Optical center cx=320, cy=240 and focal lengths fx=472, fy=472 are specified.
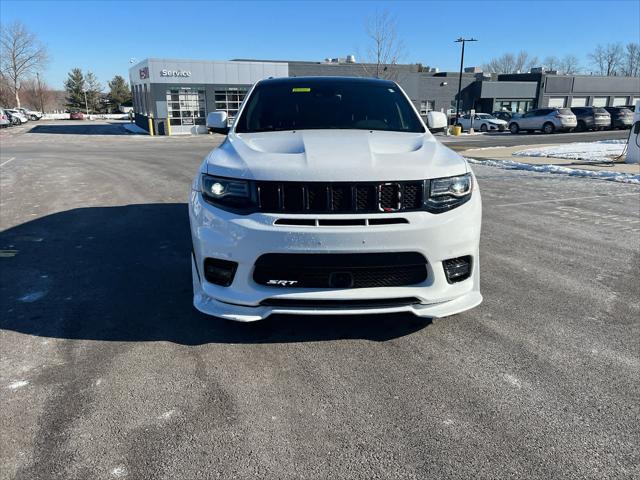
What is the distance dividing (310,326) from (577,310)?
7.06ft

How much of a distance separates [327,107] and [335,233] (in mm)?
2045

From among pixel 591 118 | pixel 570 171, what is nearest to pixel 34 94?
pixel 591 118

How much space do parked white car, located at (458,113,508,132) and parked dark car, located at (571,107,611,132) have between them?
233 inches

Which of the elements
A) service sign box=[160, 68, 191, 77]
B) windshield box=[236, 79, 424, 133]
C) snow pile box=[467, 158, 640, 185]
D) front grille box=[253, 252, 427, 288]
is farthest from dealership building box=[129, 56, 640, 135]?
front grille box=[253, 252, 427, 288]

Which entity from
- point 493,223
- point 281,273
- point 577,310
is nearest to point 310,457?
point 281,273

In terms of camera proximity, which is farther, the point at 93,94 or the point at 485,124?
the point at 93,94

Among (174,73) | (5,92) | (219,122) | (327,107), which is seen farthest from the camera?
(5,92)

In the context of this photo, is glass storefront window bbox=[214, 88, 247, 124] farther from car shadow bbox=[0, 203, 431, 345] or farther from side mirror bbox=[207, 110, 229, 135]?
side mirror bbox=[207, 110, 229, 135]

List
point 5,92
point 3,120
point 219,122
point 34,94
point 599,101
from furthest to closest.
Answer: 1. point 34,94
2. point 5,92
3. point 599,101
4. point 3,120
5. point 219,122

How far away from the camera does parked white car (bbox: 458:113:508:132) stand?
1516 inches

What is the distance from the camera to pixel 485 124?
39406 mm

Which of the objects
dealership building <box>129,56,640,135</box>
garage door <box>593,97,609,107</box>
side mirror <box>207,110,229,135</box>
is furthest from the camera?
garage door <box>593,97,609,107</box>

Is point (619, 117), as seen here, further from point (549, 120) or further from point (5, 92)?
point (5, 92)

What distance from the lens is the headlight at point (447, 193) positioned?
9.55 ft
